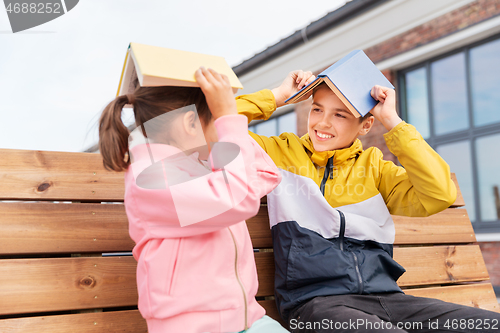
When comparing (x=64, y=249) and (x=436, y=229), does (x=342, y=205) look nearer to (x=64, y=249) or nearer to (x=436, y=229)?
(x=436, y=229)

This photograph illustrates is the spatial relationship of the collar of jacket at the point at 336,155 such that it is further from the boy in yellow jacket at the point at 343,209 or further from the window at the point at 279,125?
the window at the point at 279,125

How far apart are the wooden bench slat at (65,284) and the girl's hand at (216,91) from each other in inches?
26.8

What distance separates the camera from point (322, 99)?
1737mm

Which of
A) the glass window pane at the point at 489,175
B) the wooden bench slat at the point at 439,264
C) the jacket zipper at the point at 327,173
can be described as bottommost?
the glass window pane at the point at 489,175

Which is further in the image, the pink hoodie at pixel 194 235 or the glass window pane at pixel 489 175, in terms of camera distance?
the glass window pane at pixel 489 175

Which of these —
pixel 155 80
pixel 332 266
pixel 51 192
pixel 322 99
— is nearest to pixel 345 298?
pixel 332 266

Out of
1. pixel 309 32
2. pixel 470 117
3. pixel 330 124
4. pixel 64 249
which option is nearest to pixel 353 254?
pixel 330 124

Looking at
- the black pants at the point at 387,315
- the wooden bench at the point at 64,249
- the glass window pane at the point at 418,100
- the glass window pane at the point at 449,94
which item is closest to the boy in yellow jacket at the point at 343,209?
the black pants at the point at 387,315

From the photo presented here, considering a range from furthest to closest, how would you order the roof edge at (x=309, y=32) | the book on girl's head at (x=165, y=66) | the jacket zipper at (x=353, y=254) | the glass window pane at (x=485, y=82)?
the roof edge at (x=309, y=32), the glass window pane at (x=485, y=82), the jacket zipper at (x=353, y=254), the book on girl's head at (x=165, y=66)

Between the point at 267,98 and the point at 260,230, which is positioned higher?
the point at 267,98

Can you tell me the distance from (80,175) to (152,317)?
653mm

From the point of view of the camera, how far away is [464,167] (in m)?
5.96

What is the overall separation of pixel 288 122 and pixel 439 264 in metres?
6.15

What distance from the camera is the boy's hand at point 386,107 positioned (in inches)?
63.0
